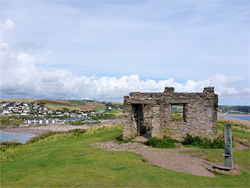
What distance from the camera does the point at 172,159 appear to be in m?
13.2

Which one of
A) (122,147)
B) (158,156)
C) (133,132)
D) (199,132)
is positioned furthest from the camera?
(133,132)

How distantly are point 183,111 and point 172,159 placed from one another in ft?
23.5

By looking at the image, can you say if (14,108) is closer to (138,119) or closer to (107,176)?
(138,119)

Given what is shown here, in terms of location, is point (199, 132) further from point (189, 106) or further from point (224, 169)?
point (224, 169)

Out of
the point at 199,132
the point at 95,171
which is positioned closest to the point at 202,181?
the point at 95,171

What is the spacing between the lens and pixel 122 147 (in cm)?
1661

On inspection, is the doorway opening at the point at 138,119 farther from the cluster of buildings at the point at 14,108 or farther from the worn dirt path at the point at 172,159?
the cluster of buildings at the point at 14,108

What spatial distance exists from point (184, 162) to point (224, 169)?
2.21 meters

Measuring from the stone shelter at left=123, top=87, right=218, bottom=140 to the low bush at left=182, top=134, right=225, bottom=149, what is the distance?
0.42 m

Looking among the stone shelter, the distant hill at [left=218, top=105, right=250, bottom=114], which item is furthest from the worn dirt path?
the distant hill at [left=218, top=105, right=250, bottom=114]

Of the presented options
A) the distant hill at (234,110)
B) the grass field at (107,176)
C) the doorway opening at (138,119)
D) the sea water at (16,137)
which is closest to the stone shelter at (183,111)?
the doorway opening at (138,119)

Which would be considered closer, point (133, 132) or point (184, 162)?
point (184, 162)

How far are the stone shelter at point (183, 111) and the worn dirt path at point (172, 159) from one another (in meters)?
2.57

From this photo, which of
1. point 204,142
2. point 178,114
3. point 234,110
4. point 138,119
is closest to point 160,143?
point 204,142
